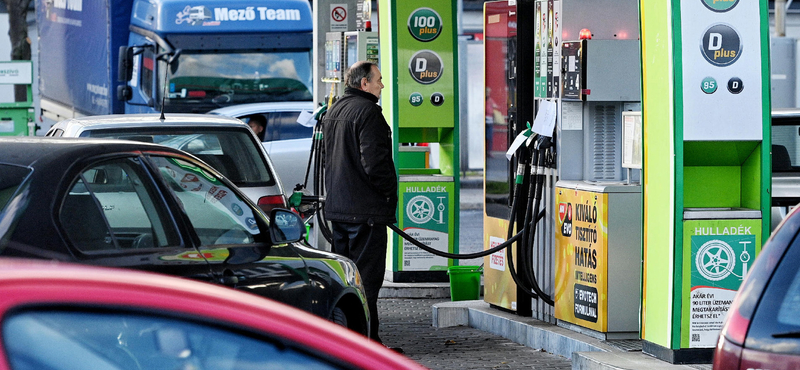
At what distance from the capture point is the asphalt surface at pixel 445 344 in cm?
755

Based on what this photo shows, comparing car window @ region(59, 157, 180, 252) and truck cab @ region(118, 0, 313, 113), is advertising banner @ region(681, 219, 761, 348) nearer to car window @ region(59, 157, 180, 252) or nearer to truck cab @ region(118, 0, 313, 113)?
car window @ region(59, 157, 180, 252)

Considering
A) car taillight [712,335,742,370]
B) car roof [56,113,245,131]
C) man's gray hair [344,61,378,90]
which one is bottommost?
car taillight [712,335,742,370]

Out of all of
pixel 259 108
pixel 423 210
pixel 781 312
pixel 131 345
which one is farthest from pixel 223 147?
pixel 259 108

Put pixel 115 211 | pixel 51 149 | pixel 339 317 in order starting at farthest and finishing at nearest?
pixel 339 317, pixel 115 211, pixel 51 149

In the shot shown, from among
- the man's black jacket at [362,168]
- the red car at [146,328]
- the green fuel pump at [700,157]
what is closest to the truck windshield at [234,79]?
the man's black jacket at [362,168]

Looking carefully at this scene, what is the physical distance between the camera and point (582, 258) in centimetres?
755

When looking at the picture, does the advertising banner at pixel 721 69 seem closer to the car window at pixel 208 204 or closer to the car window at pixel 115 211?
the car window at pixel 208 204

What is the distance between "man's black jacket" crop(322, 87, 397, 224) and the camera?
752cm

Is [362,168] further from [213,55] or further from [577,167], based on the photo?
[213,55]

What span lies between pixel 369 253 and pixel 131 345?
223 inches

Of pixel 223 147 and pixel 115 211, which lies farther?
pixel 223 147

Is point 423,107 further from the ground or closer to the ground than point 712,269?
further from the ground

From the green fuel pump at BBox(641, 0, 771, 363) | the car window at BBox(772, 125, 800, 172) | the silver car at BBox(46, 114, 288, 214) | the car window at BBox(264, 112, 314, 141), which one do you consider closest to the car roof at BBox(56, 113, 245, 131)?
the silver car at BBox(46, 114, 288, 214)

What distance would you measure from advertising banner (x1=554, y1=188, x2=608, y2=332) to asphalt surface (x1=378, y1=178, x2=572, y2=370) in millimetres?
340
